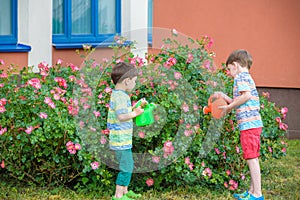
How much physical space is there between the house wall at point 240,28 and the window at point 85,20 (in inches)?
30.8

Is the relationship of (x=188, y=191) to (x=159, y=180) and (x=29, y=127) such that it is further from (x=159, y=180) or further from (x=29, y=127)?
(x=29, y=127)

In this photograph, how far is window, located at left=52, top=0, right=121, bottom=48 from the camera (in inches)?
312

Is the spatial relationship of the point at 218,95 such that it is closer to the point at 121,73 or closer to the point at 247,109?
the point at 247,109

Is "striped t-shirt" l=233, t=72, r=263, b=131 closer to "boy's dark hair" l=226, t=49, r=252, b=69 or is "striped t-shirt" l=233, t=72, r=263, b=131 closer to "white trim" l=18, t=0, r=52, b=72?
"boy's dark hair" l=226, t=49, r=252, b=69

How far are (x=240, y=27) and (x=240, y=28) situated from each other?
17mm

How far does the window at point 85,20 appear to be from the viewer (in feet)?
26.0

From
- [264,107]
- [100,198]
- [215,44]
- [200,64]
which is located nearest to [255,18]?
[215,44]

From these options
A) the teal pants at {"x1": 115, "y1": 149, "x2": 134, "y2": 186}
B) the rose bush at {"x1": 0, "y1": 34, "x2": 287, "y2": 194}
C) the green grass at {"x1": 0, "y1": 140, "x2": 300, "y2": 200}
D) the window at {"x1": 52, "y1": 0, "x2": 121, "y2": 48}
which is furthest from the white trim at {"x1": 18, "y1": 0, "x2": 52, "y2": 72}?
the teal pants at {"x1": 115, "y1": 149, "x2": 134, "y2": 186}

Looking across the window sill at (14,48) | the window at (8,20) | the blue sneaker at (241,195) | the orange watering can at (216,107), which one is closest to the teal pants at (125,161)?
the orange watering can at (216,107)

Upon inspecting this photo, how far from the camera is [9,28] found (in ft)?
24.5

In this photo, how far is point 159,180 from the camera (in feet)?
16.0

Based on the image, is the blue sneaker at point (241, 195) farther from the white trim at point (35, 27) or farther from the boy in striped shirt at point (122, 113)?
the white trim at point (35, 27)

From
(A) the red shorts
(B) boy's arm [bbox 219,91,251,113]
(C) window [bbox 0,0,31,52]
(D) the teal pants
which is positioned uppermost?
(C) window [bbox 0,0,31,52]

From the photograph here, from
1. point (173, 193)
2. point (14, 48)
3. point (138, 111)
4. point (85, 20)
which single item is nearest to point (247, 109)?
point (138, 111)
